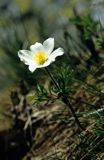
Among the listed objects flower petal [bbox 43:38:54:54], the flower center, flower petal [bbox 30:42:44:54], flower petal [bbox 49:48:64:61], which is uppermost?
flower petal [bbox 30:42:44:54]

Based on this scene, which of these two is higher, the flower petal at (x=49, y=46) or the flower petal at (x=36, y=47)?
the flower petal at (x=36, y=47)

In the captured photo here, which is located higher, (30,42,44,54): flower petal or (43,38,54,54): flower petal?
(30,42,44,54): flower petal

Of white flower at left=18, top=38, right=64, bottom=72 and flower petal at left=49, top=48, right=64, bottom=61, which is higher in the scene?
white flower at left=18, top=38, right=64, bottom=72

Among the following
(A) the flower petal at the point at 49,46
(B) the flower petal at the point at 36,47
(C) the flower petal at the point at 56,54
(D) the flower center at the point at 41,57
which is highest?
(B) the flower petal at the point at 36,47

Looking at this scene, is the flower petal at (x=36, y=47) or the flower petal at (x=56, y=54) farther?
the flower petal at (x=36, y=47)

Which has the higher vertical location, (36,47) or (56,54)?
(36,47)

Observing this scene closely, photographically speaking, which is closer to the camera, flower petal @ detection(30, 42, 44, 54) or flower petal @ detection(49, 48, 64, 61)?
flower petal @ detection(49, 48, 64, 61)
